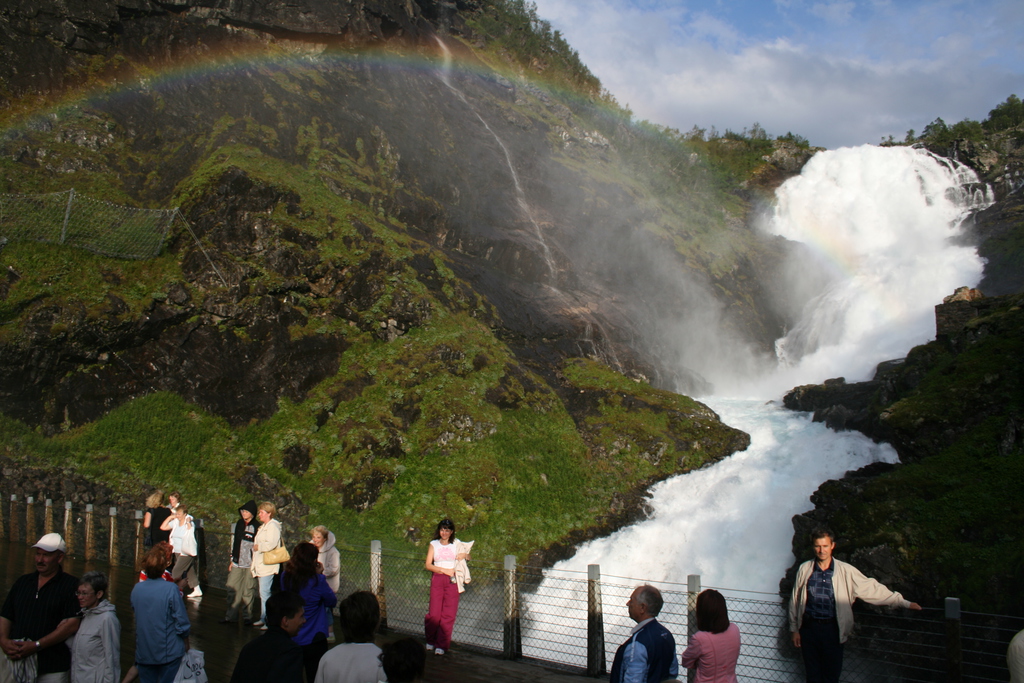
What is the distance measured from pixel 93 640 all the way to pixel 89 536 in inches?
429

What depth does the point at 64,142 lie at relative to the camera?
25.7m

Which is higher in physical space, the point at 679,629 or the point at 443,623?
the point at 443,623

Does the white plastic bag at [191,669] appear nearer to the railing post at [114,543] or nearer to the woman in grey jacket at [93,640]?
the woman in grey jacket at [93,640]

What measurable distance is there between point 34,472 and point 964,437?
2343cm

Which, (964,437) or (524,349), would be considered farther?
(524,349)

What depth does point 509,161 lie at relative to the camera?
4216 cm

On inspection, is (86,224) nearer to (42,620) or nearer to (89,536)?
(89,536)

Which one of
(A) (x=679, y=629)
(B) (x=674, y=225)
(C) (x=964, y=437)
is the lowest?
(A) (x=679, y=629)

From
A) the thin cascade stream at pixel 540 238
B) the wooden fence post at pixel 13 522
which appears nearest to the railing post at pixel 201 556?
the wooden fence post at pixel 13 522

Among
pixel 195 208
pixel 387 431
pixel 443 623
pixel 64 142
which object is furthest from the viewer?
pixel 64 142

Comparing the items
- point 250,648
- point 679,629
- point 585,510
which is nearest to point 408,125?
point 585,510

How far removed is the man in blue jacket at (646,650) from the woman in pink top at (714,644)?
266 mm

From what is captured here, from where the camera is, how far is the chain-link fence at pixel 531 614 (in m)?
9.82

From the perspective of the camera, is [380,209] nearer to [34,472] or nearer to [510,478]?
[510,478]
